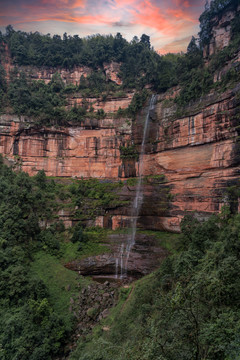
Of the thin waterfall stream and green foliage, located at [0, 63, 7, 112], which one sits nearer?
the thin waterfall stream

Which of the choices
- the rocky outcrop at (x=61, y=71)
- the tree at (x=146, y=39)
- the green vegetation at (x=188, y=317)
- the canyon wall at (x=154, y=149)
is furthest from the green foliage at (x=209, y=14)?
the green vegetation at (x=188, y=317)

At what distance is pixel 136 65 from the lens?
107ft

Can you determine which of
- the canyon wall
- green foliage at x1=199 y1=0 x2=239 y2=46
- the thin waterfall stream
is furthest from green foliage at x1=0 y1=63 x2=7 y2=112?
green foliage at x1=199 y1=0 x2=239 y2=46

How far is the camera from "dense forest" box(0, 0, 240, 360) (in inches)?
220

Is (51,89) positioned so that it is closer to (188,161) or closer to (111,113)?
(111,113)

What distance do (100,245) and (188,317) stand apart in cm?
1584

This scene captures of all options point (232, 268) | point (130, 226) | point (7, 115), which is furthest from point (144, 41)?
point (232, 268)

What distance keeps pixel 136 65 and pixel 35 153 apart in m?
20.6

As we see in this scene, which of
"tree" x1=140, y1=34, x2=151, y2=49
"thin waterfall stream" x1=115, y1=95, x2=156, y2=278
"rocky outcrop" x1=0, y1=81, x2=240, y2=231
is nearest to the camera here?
"rocky outcrop" x1=0, y1=81, x2=240, y2=231

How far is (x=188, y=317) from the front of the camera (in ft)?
14.7

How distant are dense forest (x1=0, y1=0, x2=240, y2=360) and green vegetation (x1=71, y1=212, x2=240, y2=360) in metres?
0.04

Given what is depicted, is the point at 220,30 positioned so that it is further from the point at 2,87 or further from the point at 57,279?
the point at 57,279

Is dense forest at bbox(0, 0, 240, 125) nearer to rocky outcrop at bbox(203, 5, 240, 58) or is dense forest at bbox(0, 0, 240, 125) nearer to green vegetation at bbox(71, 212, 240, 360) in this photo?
rocky outcrop at bbox(203, 5, 240, 58)

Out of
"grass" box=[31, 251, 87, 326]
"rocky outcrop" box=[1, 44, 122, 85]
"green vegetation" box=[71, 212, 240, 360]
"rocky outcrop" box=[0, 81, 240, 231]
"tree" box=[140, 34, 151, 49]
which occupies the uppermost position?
"tree" box=[140, 34, 151, 49]
